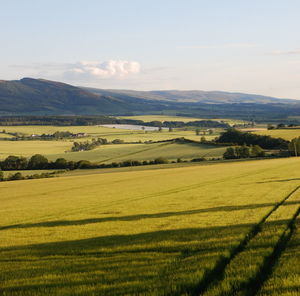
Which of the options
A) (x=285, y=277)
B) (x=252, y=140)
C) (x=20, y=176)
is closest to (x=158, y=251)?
(x=285, y=277)

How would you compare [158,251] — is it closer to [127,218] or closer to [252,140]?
[127,218]

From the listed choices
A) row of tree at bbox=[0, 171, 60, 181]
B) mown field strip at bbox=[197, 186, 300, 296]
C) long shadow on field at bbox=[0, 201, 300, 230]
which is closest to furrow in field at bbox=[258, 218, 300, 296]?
mown field strip at bbox=[197, 186, 300, 296]

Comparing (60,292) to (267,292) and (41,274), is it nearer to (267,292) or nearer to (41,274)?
(41,274)

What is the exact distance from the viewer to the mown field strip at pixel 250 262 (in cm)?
1199

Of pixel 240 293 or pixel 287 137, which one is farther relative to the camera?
pixel 287 137

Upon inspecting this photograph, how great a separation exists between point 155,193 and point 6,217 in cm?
1546

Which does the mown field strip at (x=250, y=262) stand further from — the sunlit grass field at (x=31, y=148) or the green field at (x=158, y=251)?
the sunlit grass field at (x=31, y=148)

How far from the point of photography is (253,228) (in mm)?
20891

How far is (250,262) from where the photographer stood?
561 inches

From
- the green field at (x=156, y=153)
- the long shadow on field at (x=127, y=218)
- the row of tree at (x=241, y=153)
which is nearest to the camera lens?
the long shadow on field at (x=127, y=218)

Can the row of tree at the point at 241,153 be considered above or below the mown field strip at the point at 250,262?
below

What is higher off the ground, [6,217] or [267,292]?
[267,292]

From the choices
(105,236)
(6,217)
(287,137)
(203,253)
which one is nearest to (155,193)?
(6,217)

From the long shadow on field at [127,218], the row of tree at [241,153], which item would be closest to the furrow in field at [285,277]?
the long shadow on field at [127,218]
